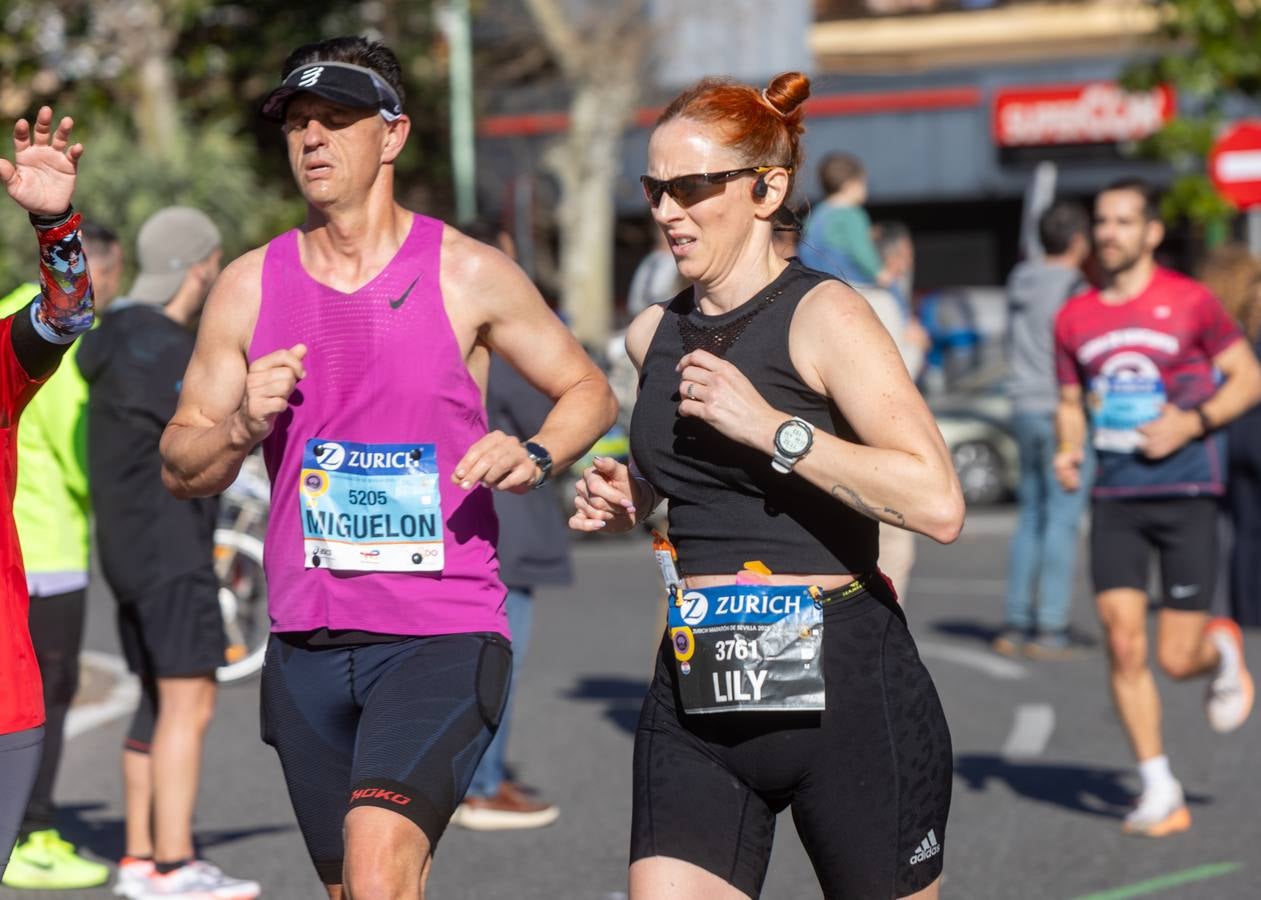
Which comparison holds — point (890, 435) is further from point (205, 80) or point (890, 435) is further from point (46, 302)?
point (205, 80)

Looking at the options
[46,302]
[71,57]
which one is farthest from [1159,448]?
[71,57]

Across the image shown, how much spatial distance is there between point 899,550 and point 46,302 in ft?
14.1

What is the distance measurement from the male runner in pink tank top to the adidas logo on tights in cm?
90

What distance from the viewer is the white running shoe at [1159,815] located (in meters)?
6.81

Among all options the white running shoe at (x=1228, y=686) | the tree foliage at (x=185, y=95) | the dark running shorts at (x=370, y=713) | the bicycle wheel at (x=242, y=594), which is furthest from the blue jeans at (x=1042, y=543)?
the tree foliage at (x=185, y=95)

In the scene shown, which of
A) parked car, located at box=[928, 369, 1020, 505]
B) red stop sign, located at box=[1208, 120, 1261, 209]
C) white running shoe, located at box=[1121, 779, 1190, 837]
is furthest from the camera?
parked car, located at box=[928, 369, 1020, 505]

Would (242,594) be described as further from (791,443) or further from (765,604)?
(791,443)

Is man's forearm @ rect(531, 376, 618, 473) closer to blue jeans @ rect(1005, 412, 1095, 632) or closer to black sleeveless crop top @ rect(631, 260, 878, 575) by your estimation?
black sleeveless crop top @ rect(631, 260, 878, 575)

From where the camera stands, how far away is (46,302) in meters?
3.70

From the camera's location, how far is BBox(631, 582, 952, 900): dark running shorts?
3617mm

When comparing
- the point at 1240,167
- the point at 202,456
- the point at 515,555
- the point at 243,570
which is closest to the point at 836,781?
the point at 202,456

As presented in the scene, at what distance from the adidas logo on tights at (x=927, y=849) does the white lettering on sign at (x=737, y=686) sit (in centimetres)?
40

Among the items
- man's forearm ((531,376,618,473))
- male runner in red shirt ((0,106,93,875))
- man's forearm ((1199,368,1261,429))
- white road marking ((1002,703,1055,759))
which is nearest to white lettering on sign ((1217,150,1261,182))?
white road marking ((1002,703,1055,759))

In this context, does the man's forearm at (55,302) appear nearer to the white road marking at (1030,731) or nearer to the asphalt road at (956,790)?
the asphalt road at (956,790)
